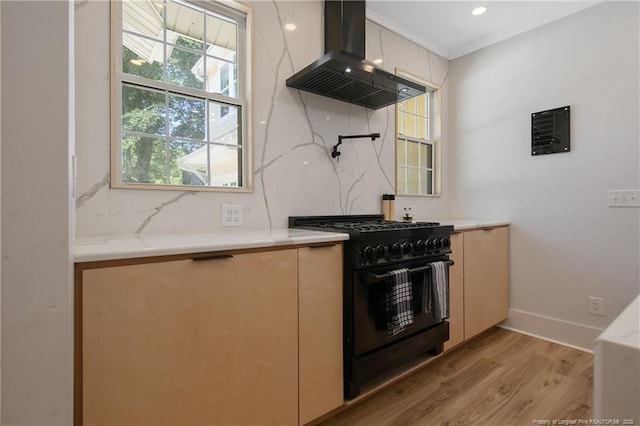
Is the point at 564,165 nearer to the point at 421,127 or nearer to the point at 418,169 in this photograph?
the point at 418,169

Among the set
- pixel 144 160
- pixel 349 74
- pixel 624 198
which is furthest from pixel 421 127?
pixel 144 160

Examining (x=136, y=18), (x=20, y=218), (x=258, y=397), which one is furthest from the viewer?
(x=136, y=18)

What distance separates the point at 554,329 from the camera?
2.58 m

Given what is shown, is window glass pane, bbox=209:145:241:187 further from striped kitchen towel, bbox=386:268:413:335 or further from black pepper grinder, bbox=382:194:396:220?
black pepper grinder, bbox=382:194:396:220

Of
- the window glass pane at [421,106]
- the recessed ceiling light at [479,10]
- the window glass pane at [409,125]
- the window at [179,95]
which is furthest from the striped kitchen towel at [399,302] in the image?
the recessed ceiling light at [479,10]

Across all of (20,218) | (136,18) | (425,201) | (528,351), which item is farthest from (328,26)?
(528,351)

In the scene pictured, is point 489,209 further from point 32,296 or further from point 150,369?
point 32,296

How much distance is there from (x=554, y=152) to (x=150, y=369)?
3.17m

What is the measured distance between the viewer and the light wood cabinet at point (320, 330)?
4.83 feet

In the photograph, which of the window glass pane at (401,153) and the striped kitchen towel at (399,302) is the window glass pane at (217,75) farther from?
the window glass pane at (401,153)

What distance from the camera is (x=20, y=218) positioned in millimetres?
752

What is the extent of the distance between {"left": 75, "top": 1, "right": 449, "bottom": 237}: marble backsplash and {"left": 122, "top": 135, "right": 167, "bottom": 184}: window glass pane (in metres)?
A: 0.11

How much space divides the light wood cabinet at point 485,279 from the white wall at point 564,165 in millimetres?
155

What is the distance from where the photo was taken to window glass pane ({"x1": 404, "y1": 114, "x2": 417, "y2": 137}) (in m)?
3.12
